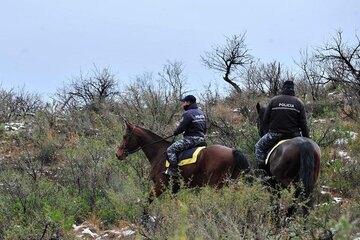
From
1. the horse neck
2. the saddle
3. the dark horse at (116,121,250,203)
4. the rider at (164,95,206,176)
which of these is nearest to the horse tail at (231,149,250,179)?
the dark horse at (116,121,250,203)

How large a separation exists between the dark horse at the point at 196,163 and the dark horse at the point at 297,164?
0.74 meters

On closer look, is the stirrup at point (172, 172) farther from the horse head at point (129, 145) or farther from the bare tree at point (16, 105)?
the bare tree at point (16, 105)

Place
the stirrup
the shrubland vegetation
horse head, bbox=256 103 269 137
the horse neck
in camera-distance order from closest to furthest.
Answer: the shrubland vegetation < horse head, bbox=256 103 269 137 < the stirrup < the horse neck

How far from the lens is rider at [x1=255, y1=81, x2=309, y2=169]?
8.00 meters

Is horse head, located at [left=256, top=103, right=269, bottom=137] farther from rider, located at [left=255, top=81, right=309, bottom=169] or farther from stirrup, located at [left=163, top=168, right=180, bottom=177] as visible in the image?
stirrup, located at [left=163, top=168, right=180, bottom=177]

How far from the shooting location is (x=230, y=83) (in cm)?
2473

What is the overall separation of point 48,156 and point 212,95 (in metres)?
7.85

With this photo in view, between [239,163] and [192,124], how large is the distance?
1155 mm

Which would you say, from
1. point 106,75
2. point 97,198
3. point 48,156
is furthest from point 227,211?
point 106,75

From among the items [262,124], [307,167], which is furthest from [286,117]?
[307,167]

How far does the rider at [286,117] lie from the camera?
26.2 ft

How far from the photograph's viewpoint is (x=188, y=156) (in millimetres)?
9047

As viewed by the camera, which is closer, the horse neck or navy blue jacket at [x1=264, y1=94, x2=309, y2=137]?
navy blue jacket at [x1=264, y1=94, x2=309, y2=137]

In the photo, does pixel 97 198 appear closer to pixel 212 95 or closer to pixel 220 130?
pixel 220 130
